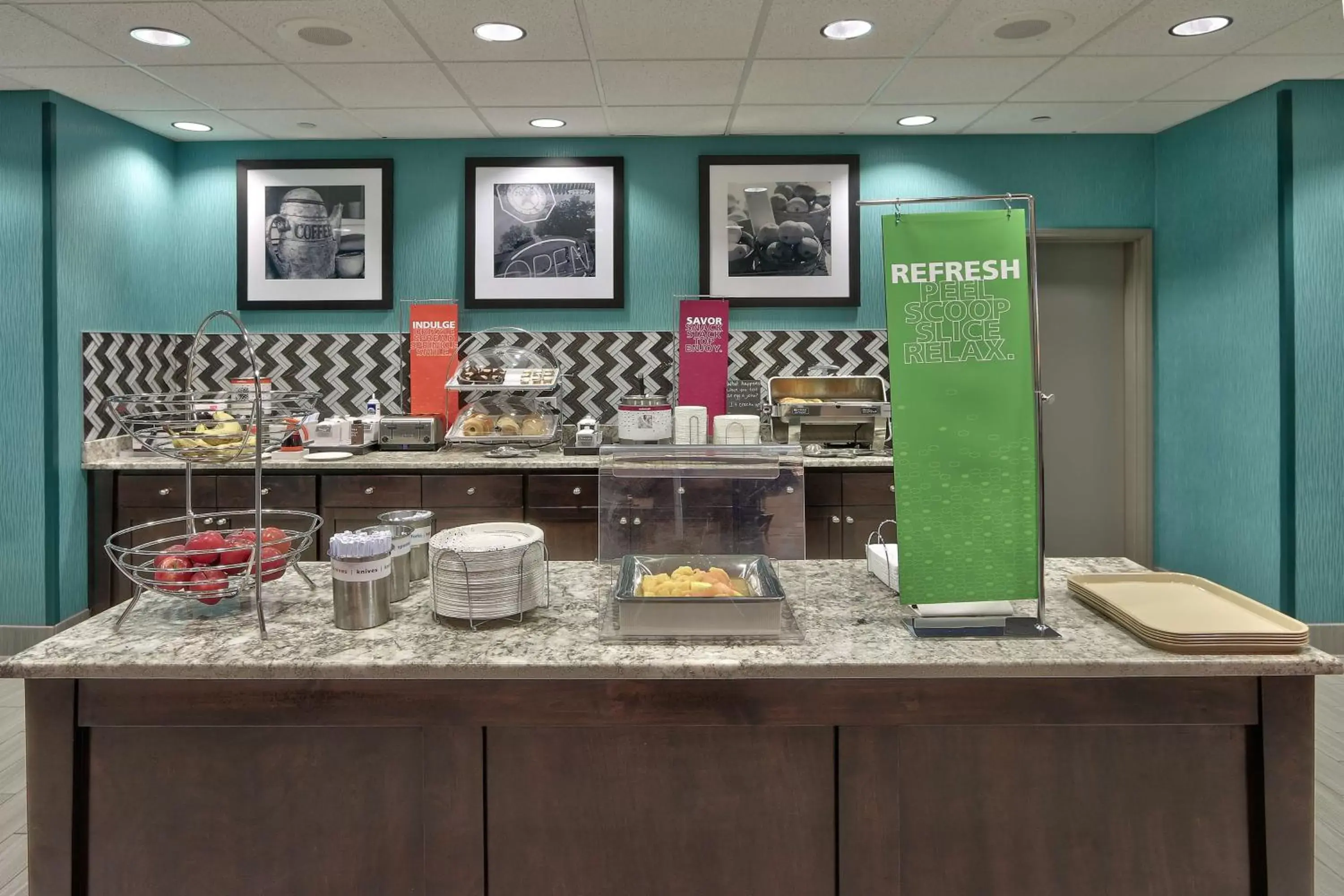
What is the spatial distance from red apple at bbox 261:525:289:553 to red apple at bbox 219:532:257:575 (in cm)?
2

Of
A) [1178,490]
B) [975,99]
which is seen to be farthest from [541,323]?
[1178,490]

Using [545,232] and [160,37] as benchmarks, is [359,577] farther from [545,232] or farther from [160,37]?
[545,232]

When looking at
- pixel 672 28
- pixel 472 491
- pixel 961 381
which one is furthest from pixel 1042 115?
pixel 472 491

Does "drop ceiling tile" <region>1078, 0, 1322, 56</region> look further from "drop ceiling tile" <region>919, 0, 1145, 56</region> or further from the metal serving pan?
the metal serving pan

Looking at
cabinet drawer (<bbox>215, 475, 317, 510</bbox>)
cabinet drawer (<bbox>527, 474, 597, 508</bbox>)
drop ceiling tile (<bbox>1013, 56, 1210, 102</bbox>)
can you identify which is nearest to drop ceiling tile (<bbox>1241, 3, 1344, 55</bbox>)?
drop ceiling tile (<bbox>1013, 56, 1210, 102</bbox>)

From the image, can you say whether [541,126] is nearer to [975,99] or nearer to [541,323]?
[541,323]

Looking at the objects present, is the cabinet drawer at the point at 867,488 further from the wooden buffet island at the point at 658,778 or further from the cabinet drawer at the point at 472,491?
the wooden buffet island at the point at 658,778

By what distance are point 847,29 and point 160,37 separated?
9.00 feet

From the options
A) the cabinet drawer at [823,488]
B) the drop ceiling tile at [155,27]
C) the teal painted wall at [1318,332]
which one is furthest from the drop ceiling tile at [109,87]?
the teal painted wall at [1318,332]

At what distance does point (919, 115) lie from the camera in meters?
4.38

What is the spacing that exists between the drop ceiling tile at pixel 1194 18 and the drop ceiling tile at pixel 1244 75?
0.22m

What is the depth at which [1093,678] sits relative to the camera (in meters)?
1.52

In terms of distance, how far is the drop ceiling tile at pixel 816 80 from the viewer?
3637 millimetres

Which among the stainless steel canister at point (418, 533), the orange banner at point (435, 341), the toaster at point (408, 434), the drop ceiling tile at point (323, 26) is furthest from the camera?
the orange banner at point (435, 341)
